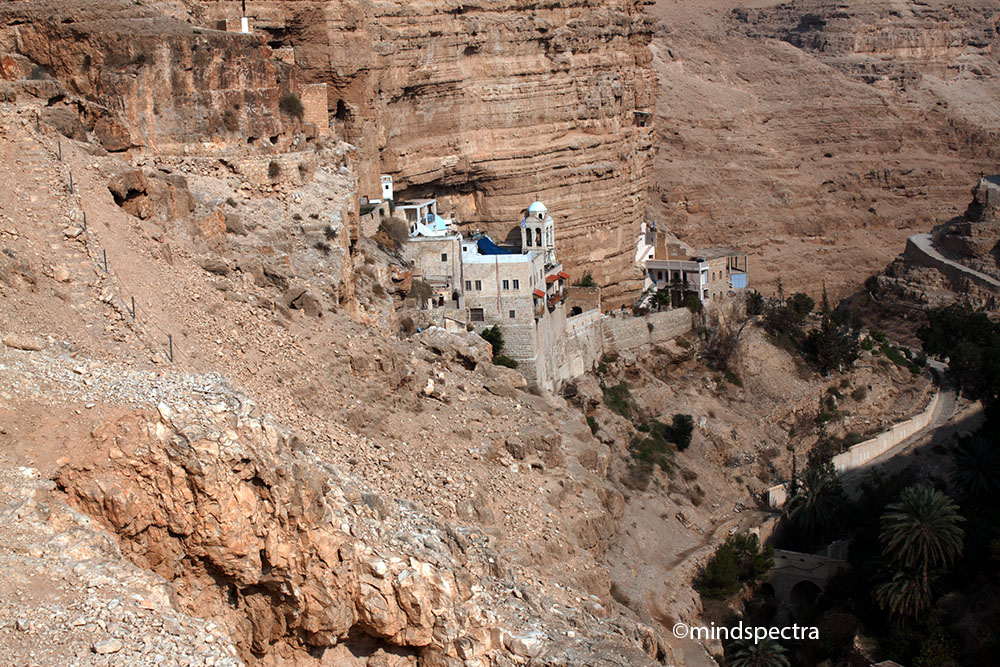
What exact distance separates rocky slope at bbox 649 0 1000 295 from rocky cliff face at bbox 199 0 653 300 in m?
8.48

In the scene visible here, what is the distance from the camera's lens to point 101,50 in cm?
2086

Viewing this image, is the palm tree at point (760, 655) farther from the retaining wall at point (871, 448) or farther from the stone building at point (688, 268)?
the stone building at point (688, 268)

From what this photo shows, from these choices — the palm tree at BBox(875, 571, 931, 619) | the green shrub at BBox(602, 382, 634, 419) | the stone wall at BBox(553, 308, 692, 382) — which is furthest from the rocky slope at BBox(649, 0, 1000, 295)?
the palm tree at BBox(875, 571, 931, 619)

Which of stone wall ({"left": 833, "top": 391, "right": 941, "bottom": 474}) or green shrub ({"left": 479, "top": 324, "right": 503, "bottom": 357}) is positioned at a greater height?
green shrub ({"left": 479, "top": 324, "right": 503, "bottom": 357})

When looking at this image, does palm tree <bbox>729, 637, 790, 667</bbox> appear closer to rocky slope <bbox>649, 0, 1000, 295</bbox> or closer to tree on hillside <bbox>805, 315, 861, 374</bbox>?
tree on hillside <bbox>805, 315, 861, 374</bbox>

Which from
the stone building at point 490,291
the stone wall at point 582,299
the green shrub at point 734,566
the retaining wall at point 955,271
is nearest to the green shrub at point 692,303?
the stone wall at point 582,299

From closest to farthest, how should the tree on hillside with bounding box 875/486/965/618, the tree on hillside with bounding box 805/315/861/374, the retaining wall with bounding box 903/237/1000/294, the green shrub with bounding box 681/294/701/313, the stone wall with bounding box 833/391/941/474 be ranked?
the tree on hillside with bounding box 875/486/965/618
the stone wall with bounding box 833/391/941/474
the tree on hillside with bounding box 805/315/861/374
the green shrub with bounding box 681/294/701/313
the retaining wall with bounding box 903/237/1000/294

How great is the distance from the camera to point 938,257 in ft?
161

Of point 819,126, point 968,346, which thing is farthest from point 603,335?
point 819,126

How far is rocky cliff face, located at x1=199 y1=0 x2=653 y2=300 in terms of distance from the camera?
28.5 meters

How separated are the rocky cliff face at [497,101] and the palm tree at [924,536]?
14.0 meters

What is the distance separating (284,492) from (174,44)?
11.7 meters

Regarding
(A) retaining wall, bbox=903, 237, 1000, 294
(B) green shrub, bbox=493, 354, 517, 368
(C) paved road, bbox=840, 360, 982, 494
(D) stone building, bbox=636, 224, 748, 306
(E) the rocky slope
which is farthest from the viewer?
(E) the rocky slope

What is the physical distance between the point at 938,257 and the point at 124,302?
4069 cm
